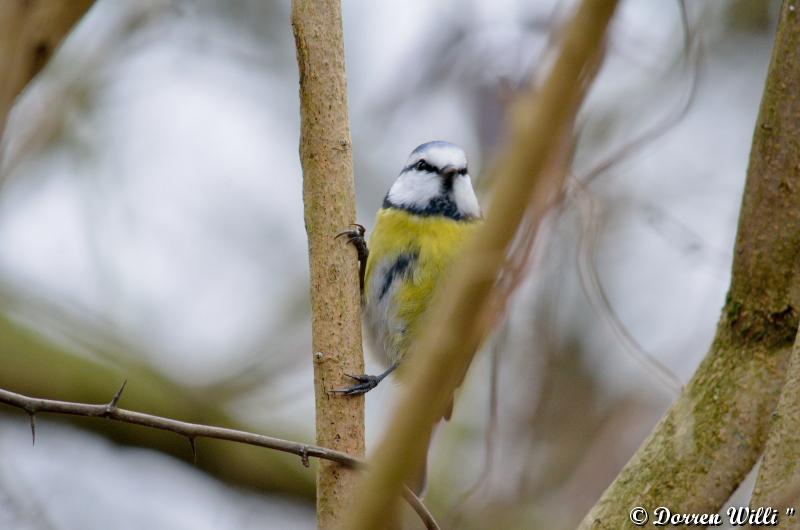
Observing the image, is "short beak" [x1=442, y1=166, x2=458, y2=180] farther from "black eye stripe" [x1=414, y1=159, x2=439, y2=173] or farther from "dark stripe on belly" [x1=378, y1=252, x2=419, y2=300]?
"dark stripe on belly" [x1=378, y1=252, x2=419, y2=300]

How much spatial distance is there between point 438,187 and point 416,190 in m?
0.06

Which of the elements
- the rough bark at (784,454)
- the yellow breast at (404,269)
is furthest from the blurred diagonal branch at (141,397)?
the rough bark at (784,454)

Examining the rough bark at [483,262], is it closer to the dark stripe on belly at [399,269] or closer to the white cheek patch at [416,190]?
the dark stripe on belly at [399,269]

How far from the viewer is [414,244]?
7.43 ft

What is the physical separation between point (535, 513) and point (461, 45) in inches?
57.0

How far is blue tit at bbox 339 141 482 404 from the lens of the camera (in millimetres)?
2250

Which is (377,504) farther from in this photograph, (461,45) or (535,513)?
(461,45)

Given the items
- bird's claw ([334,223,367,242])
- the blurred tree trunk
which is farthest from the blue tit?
the blurred tree trunk

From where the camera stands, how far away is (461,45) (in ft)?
9.57

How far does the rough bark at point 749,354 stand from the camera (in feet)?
4.38

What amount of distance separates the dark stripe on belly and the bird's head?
149 millimetres

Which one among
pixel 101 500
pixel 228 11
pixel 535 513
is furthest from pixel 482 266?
pixel 228 11

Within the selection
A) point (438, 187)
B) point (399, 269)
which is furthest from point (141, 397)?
point (438, 187)

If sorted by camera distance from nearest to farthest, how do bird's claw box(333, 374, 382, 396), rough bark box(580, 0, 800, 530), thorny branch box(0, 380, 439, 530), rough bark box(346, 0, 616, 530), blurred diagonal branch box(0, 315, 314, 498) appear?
rough bark box(346, 0, 616, 530), thorny branch box(0, 380, 439, 530), rough bark box(580, 0, 800, 530), bird's claw box(333, 374, 382, 396), blurred diagonal branch box(0, 315, 314, 498)
